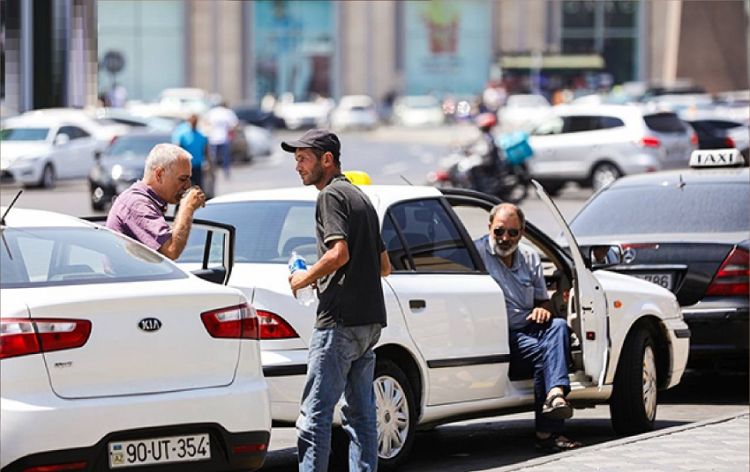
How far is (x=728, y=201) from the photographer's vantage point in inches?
491

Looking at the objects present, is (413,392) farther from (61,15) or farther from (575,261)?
(61,15)

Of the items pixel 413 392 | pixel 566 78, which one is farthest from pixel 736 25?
pixel 413 392

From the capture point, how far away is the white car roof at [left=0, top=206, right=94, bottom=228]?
24.4 ft

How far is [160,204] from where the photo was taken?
342 inches

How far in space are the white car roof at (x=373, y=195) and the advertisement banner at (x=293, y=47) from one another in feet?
270

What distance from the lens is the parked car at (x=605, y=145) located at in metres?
32.2

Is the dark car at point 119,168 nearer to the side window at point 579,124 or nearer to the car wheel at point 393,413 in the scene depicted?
the side window at point 579,124

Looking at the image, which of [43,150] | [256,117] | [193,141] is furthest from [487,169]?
[256,117]

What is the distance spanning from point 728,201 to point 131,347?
6.58 m

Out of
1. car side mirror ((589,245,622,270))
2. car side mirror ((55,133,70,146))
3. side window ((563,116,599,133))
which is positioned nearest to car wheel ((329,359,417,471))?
car side mirror ((589,245,622,270))

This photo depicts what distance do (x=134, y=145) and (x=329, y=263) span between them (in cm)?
2552

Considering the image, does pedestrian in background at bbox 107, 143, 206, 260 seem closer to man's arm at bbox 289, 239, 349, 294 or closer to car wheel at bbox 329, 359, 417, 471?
car wheel at bbox 329, 359, 417, 471

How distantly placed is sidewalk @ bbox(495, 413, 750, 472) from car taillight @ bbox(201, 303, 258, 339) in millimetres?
1784

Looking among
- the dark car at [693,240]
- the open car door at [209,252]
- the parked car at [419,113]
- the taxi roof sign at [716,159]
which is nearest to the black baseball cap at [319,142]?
the open car door at [209,252]
